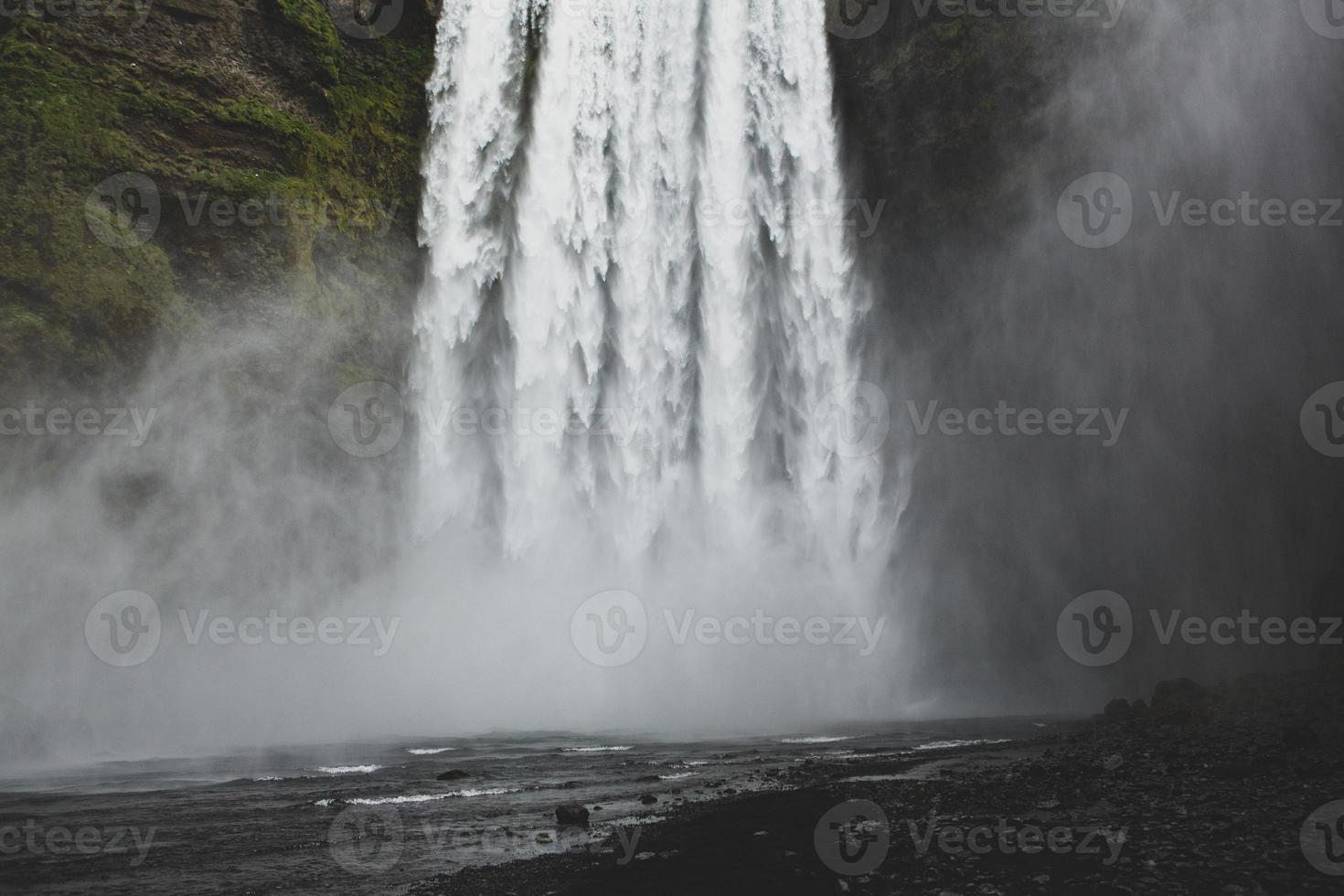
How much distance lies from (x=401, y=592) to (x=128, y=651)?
6192 millimetres

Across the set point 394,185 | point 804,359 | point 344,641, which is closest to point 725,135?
point 804,359

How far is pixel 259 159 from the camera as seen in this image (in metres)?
21.6

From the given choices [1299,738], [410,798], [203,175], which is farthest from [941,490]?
[203,175]

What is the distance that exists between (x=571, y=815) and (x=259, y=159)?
1962cm

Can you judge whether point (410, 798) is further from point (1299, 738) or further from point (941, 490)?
point (941, 490)

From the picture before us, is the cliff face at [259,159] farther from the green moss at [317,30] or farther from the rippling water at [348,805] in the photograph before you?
the rippling water at [348,805]

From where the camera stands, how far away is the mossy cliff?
18.1 metres

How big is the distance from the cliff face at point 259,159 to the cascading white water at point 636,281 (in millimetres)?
1272

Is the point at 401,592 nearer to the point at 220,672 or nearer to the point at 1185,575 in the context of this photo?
the point at 220,672

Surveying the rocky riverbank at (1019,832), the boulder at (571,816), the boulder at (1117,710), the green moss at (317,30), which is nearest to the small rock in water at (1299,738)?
the rocky riverbank at (1019,832)

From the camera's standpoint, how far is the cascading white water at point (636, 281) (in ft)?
75.8

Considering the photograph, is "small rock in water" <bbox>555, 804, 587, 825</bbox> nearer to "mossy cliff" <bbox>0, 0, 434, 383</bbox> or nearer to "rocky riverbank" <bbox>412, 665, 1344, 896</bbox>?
"rocky riverbank" <bbox>412, 665, 1344, 896</bbox>

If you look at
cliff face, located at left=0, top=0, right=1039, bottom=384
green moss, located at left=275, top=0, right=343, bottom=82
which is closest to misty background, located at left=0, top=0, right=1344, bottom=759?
cliff face, located at left=0, top=0, right=1039, bottom=384

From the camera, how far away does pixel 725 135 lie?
81.4 feet
